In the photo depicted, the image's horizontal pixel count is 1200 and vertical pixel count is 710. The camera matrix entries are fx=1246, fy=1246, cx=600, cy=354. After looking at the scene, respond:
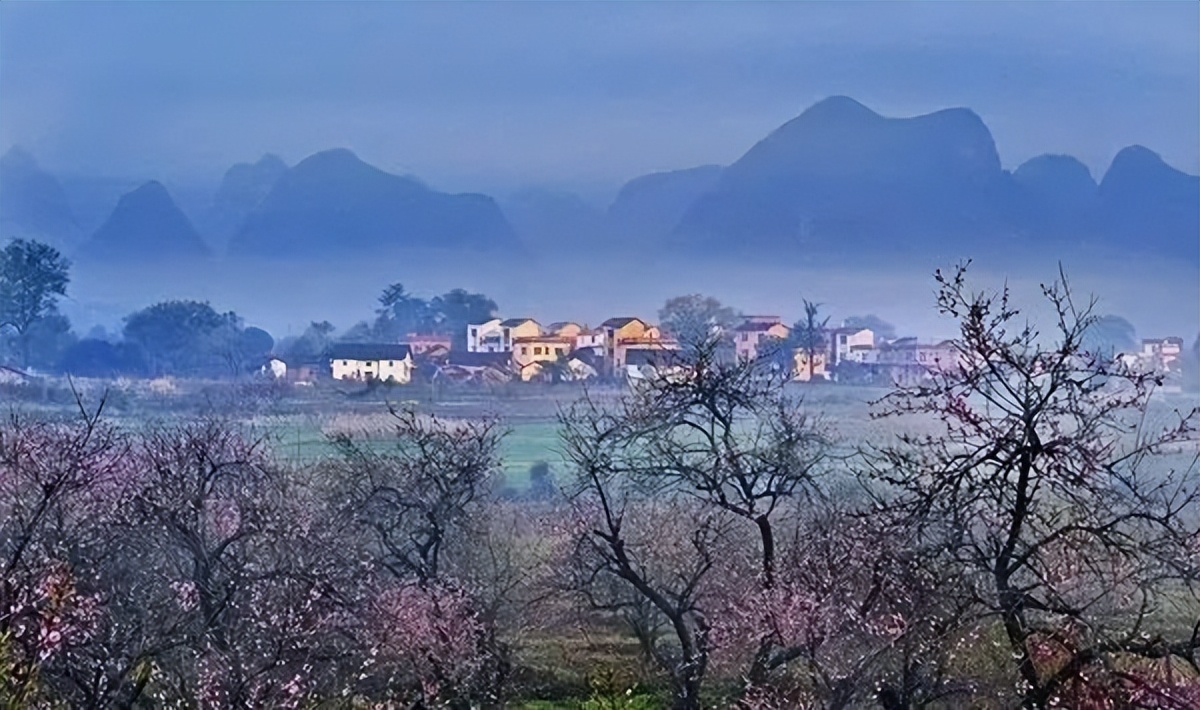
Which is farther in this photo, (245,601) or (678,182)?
(678,182)

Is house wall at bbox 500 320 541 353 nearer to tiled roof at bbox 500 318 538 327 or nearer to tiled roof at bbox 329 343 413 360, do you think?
tiled roof at bbox 500 318 538 327

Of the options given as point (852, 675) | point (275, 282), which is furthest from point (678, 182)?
point (852, 675)

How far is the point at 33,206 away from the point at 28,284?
70 centimetres

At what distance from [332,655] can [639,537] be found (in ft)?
5.37

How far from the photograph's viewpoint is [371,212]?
8.78 metres

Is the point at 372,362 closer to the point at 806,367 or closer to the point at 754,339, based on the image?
the point at 754,339

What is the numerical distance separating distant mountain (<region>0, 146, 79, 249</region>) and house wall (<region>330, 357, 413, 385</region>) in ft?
7.95

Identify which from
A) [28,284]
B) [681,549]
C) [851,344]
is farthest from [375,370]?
[851,344]

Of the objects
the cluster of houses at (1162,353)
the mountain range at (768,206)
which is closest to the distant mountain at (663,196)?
the mountain range at (768,206)

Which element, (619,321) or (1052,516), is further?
(619,321)

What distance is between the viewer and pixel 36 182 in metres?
8.75

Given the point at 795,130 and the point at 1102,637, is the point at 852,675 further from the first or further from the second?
the point at 795,130

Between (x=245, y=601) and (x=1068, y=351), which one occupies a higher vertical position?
(x=1068, y=351)

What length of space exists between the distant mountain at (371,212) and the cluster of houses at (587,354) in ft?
3.13
